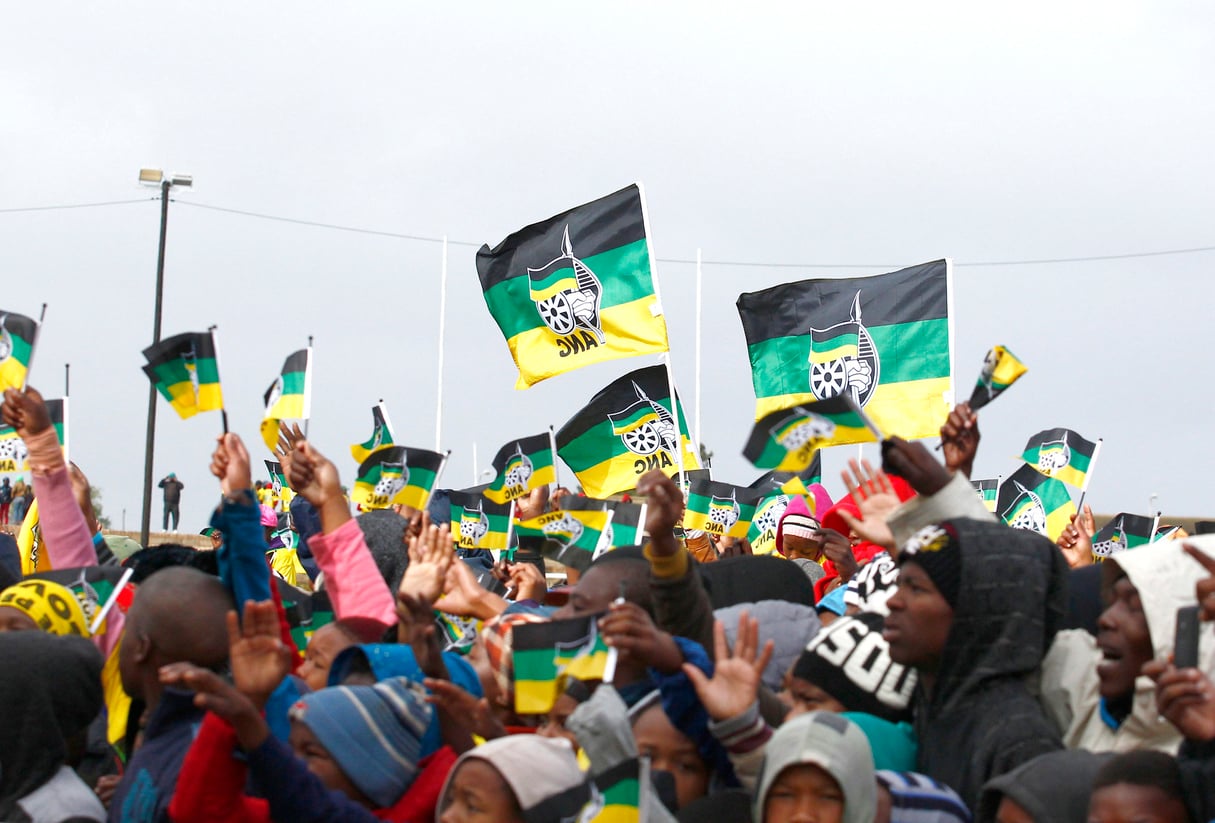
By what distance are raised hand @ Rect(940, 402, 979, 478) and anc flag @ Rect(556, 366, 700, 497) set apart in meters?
3.73

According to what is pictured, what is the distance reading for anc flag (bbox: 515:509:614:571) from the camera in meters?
5.67

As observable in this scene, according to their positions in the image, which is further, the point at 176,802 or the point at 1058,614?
the point at 1058,614

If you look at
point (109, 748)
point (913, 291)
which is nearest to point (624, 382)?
point (913, 291)

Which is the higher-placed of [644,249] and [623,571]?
[644,249]

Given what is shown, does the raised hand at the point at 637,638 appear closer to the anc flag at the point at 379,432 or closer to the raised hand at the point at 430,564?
the raised hand at the point at 430,564

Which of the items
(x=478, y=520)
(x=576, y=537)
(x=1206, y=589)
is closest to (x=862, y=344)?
(x=478, y=520)

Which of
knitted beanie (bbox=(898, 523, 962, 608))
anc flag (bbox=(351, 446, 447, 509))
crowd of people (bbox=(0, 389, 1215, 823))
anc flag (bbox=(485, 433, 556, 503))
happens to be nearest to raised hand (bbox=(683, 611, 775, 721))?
A: crowd of people (bbox=(0, 389, 1215, 823))

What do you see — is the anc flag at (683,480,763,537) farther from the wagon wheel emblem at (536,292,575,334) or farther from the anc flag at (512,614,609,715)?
the anc flag at (512,614,609,715)

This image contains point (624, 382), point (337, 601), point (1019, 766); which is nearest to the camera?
point (1019, 766)

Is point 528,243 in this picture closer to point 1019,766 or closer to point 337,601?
point 337,601

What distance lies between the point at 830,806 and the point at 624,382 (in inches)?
219

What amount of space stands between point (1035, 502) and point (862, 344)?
2787mm

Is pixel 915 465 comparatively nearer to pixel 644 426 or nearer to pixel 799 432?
pixel 799 432

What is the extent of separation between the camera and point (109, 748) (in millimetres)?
4965
